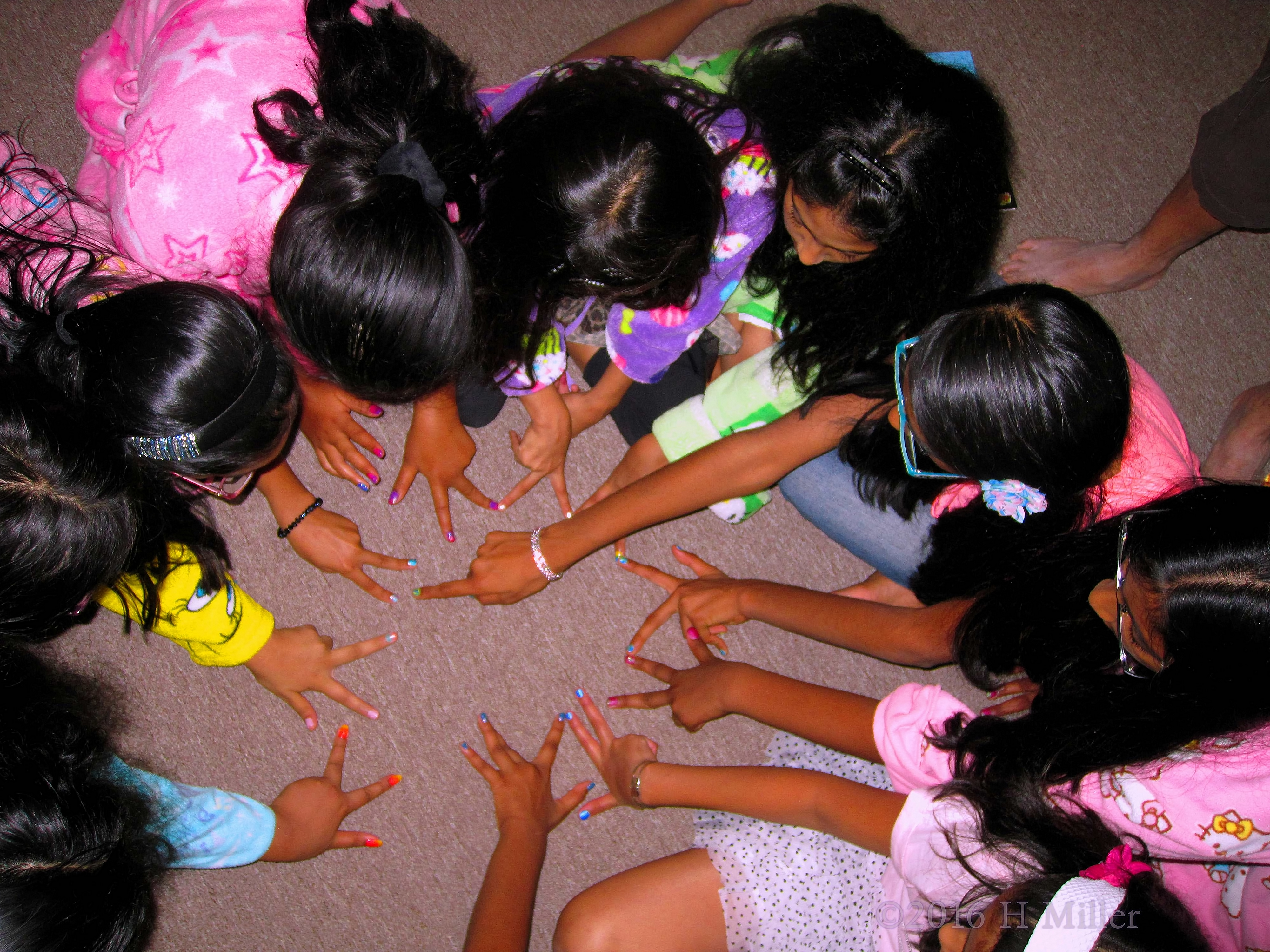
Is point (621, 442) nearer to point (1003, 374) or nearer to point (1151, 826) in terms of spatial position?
point (1003, 374)

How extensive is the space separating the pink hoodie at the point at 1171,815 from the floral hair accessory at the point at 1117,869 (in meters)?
0.10

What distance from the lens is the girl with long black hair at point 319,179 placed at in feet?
2.81

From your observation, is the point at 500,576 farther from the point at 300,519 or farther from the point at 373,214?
the point at 373,214

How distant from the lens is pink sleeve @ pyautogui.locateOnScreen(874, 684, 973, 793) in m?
1.11

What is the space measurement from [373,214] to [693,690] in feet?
3.15

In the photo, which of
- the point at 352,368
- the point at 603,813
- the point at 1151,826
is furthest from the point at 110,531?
the point at 1151,826

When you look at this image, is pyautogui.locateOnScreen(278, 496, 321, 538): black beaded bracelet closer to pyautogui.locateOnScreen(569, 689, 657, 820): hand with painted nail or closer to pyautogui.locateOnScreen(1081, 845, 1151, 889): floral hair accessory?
pyautogui.locateOnScreen(569, 689, 657, 820): hand with painted nail

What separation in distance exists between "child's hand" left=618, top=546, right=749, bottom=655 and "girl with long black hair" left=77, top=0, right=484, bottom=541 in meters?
0.64

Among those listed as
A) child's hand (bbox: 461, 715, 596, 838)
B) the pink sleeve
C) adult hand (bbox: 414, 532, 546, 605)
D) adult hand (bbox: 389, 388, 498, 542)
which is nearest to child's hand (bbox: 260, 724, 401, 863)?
child's hand (bbox: 461, 715, 596, 838)

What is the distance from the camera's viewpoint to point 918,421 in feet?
3.27

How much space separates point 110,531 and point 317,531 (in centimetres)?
52

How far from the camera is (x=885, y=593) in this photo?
4.84 ft

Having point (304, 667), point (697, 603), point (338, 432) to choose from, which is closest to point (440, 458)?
point (338, 432)

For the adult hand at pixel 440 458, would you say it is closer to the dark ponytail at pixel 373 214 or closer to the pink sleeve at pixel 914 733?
the dark ponytail at pixel 373 214
